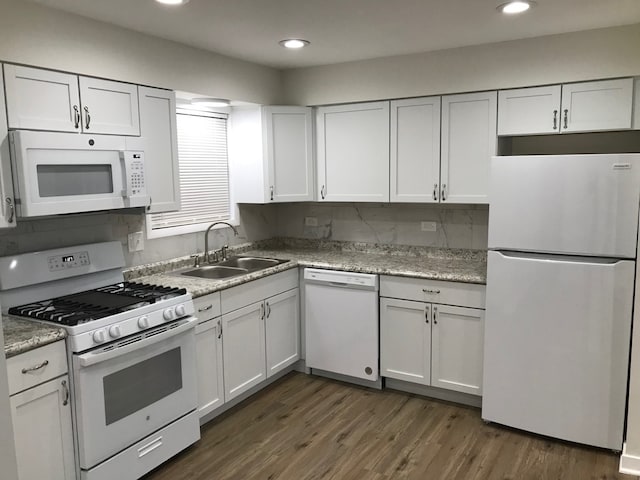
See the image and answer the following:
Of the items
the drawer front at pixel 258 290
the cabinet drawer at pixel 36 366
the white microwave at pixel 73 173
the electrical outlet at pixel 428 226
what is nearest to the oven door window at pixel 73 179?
the white microwave at pixel 73 173

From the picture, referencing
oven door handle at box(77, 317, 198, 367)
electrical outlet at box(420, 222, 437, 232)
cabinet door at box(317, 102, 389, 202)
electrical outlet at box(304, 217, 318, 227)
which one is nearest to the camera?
oven door handle at box(77, 317, 198, 367)

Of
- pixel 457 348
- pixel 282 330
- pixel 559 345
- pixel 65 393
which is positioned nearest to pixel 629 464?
pixel 559 345

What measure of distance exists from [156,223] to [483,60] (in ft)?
8.10

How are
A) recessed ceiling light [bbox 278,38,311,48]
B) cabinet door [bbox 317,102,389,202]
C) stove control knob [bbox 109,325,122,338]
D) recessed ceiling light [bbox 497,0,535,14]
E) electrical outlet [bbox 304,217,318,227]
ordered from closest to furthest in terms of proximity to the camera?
stove control knob [bbox 109,325,122,338] < recessed ceiling light [bbox 497,0,535,14] < recessed ceiling light [bbox 278,38,311,48] < cabinet door [bbox 317,102,389,202] < electrical outlet [bbox 304,217,318,227]

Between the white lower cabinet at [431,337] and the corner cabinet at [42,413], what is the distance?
6.85ft

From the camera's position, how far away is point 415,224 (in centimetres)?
407

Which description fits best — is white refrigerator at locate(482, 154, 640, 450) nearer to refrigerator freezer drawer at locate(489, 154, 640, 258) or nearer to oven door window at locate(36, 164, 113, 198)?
refrigerator freezer drawer at locate(489, 154, 640, 258)

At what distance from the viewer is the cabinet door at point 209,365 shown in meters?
3.07

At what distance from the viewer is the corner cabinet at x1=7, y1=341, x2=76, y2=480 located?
2125mm

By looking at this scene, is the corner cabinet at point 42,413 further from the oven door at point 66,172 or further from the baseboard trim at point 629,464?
the baseboard trim at point 629,464

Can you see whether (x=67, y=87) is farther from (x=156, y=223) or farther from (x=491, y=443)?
(x=491, y=443)

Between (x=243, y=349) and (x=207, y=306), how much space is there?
503 millimetres

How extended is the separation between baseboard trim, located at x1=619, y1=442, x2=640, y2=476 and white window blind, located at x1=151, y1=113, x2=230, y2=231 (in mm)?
3082

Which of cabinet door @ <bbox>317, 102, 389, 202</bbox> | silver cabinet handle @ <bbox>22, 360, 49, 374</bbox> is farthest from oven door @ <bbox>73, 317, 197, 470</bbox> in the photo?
cabinet door @ <bbox>317, 102, 389, 202</bbox>
